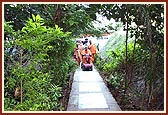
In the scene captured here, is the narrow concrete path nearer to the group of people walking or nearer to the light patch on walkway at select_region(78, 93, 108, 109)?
the light patch on walkway at select_region(78, 93, 108, 109)

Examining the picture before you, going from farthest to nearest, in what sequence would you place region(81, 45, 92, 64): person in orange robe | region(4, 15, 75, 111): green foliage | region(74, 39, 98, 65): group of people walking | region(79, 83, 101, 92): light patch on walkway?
region(79, 83, 101, 92): light patch on walkway < region(81, 45, 92, 64): person in orange robe < region(74, 39, 98, 65): group of people walking < region(4, 15, 75, 111): green foliage

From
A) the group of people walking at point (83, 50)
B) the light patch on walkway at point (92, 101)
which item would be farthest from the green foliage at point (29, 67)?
the group of people walking at point (83, 50)

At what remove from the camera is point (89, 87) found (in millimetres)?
4938

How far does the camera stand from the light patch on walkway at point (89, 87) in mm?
4747

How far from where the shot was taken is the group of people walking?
4.31 m

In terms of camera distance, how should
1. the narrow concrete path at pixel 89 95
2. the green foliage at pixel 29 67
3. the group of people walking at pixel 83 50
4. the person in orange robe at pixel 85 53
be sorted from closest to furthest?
1. the green foliage at pixel 29 67
2. the narrow concrete path at pixel 89 95
3. the group of people walking at pixel 83 50
4. the person in orange robe at pixel 85 53

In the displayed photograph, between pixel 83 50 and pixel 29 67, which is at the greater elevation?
pixel 83 50

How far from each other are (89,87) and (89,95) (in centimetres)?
48

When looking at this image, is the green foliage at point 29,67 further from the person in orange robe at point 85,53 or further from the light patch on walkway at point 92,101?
the person in orange robe at point 85,53

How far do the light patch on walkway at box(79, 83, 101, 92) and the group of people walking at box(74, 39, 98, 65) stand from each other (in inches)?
15.5

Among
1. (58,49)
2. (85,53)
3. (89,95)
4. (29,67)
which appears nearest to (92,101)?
(89,95)

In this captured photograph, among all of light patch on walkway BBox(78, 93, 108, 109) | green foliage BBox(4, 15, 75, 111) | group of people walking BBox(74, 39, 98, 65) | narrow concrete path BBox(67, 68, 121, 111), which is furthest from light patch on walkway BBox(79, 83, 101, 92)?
green foliage BBox(4, 15, 75, 111)

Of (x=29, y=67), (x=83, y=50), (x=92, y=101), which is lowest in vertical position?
(x=92, y=101)

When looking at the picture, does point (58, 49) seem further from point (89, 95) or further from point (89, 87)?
point (89, 87)
